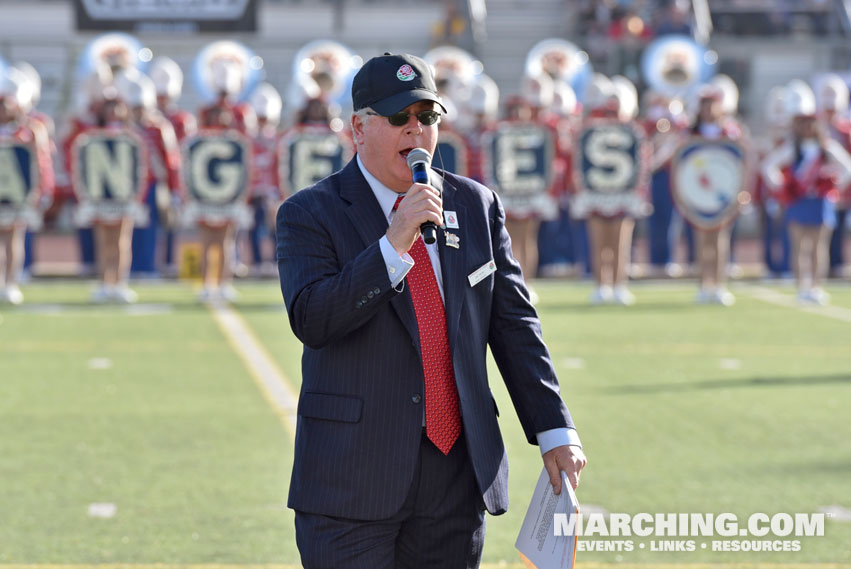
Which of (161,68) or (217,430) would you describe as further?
(161,68)

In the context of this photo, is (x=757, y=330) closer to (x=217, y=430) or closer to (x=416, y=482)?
(x=217, y=430)

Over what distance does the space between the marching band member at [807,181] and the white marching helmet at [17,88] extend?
6.47 meters

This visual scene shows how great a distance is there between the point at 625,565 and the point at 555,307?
27.0 ft

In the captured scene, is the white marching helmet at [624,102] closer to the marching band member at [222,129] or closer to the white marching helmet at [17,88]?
the marching band member at [222,129]

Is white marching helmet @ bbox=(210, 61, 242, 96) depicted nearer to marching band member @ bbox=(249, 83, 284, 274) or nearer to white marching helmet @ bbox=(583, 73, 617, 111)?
marching band member @ bbox=(249, 83, 284, 274)

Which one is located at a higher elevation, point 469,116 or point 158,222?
point 469,116

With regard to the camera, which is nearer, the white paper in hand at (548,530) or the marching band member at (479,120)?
the white paper in hand at (548,530)

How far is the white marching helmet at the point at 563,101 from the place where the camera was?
16823 millimetres

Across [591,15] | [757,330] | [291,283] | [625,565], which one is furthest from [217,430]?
[591,15]

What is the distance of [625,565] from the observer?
546 centimetres

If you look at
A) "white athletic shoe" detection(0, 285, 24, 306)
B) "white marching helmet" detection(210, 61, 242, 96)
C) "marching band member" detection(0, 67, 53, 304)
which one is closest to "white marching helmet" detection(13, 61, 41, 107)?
"marching band member" detection(0, 67, 53, 304)

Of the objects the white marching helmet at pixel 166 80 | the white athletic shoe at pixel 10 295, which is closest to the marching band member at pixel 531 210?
the white marching helmet at pixel 166 80

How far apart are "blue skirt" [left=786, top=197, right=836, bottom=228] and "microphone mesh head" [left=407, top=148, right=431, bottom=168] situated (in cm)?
1097

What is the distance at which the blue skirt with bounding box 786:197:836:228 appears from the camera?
13.8m
